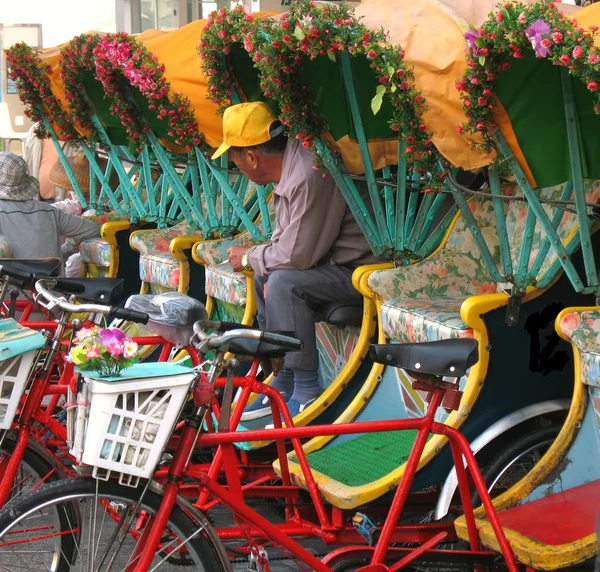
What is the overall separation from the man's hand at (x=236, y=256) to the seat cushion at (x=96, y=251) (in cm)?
209

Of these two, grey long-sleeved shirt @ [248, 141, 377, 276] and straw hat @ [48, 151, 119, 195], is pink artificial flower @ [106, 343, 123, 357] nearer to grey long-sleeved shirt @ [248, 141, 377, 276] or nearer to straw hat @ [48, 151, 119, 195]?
grey long-sleeved shirt @ [248, 141, 377, 276]

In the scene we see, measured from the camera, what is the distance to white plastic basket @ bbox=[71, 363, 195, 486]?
8.32ft

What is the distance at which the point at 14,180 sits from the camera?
21.1 ft

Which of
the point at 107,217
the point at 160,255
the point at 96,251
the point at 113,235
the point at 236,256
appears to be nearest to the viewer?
the point at 236,256

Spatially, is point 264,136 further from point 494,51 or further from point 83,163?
point 83,163

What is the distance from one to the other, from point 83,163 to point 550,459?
5.71 m

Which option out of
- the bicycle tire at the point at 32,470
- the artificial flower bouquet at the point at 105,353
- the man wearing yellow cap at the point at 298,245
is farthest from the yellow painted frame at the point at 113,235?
the artificial flower bouquet at the point at 105,353

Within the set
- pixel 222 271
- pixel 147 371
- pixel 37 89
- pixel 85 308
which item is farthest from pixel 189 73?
pixel 147 371

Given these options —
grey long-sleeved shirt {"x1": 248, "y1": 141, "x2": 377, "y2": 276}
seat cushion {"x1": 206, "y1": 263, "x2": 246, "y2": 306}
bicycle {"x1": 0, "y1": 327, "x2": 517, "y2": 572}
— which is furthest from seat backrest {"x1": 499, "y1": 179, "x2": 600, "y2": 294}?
seat cushion {"x1": 206, "y1": 263, "x2": 246, "y2": 306}

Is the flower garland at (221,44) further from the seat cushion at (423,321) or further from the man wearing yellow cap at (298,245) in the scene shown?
the seat cushion at (423,321)

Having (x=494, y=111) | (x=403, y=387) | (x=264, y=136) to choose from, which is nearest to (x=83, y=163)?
(x=264, y=136)

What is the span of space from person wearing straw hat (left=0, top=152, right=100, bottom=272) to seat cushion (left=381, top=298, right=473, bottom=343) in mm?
3057

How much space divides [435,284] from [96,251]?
3.31 metres

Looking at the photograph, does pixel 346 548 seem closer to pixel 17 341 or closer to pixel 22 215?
pixel 17 341
